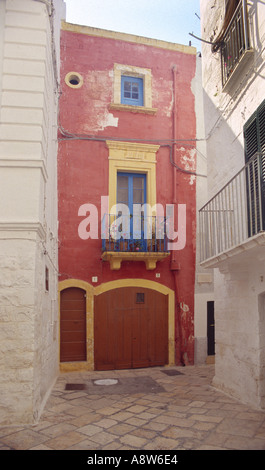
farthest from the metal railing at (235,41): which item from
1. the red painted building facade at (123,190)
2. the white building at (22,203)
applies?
the red painted building facade at (123,190)

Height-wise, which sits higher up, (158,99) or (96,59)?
(96,59)

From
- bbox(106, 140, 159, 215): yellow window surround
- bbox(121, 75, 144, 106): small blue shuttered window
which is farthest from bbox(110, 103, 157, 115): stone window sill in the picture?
bbox(106, 140, 159, 215): yellow window surround

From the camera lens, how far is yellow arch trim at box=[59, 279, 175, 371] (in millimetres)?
9805

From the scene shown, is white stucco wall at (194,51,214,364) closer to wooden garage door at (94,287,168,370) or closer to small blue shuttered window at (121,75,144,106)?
wooden garage door at (94,287,168,370)

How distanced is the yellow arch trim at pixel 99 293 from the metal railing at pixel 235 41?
5.46m

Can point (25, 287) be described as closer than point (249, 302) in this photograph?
Yes

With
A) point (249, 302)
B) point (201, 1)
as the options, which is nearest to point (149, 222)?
point (249, 302)

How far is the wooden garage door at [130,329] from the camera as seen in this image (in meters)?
10.0

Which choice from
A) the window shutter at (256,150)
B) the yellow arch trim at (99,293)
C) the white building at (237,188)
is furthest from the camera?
the yellow arch trim at (99,293)

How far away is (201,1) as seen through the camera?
8.99m

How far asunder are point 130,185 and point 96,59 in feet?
12.1

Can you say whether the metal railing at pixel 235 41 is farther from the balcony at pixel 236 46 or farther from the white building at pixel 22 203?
the white building at pixel 22 203

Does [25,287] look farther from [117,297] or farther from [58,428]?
[117,297]

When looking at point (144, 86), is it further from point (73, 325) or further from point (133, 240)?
point (73, 325)
